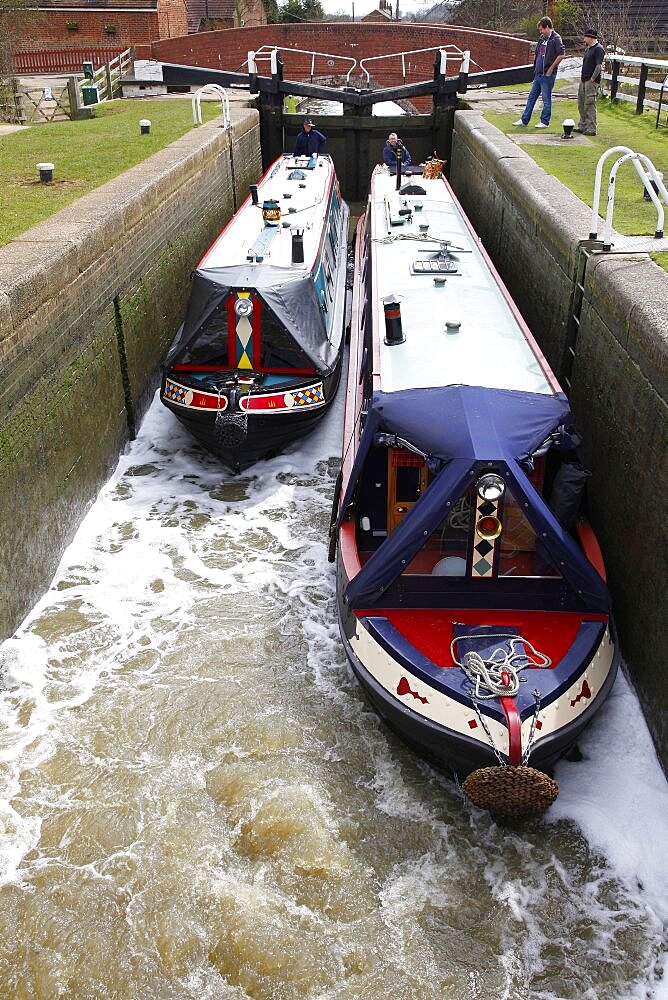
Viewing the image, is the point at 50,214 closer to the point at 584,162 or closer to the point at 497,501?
the point at 497,501

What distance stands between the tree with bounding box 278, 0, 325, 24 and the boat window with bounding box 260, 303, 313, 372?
1569 inches

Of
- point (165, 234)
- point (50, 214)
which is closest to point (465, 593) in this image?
point (50, 214)

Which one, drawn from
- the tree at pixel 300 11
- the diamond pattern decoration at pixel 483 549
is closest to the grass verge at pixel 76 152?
the diamond pattern decoration at pixel 483 549

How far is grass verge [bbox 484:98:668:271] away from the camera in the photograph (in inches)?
374

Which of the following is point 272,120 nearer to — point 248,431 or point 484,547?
point 248,431

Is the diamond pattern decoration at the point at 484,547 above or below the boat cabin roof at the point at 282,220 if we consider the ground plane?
below

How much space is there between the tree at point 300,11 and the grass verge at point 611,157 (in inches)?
1169

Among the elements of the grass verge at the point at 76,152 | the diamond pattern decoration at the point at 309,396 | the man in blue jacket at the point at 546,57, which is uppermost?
the man in blue jacket at the point at 546,57

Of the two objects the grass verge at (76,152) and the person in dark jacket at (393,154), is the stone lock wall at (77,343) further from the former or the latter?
the person in dark jacket at (393,154)

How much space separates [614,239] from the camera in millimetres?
8414

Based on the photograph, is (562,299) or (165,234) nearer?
(562,299)

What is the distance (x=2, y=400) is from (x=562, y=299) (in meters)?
5.28

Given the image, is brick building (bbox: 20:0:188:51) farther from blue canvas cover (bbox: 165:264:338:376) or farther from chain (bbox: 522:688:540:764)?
chain (bbox: 522:688:540:764)

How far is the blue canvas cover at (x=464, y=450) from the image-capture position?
5.52m
